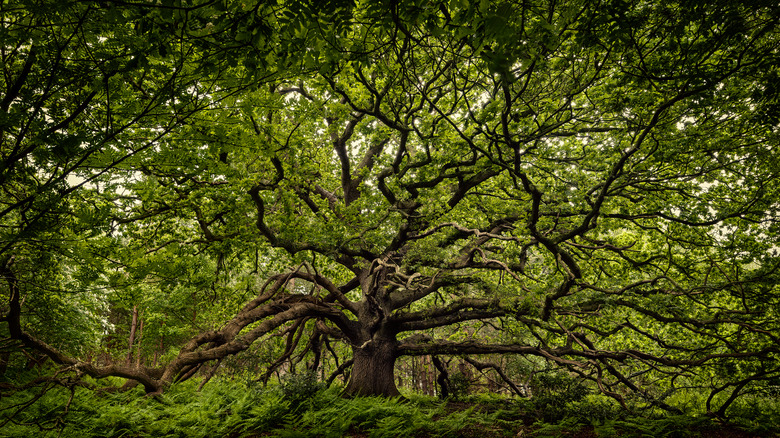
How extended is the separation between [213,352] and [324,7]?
6.64 meters

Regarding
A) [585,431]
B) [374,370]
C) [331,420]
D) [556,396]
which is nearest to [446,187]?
[374,370]

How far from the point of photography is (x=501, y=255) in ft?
33.8

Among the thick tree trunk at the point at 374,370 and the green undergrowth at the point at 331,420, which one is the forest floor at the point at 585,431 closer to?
the green undergrowth at the point at 331,420

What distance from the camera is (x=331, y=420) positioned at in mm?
6668

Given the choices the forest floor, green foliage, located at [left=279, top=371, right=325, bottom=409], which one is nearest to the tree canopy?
the forest floor

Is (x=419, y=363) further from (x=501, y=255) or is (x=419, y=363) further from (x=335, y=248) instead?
(x=335, y=248)

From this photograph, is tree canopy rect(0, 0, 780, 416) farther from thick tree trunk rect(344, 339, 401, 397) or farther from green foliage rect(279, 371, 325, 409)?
green foliage rect(279, 371, 325, 409)

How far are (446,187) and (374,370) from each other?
5.85m

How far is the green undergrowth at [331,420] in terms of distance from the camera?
631 cm

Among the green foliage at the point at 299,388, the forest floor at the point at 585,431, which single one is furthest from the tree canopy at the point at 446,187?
the green foliage at the point at 299,388

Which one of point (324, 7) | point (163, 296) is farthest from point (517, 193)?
point (163, 296)

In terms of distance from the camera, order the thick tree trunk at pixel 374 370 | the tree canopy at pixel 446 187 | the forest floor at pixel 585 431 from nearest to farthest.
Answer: the tree canopy at pixel 446 187, the forest floor at pixel 585 431, the thick tree trunk at pixel 374 370

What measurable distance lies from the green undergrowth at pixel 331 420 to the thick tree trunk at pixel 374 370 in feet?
3.46

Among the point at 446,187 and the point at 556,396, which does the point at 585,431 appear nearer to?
the point at 556,396
